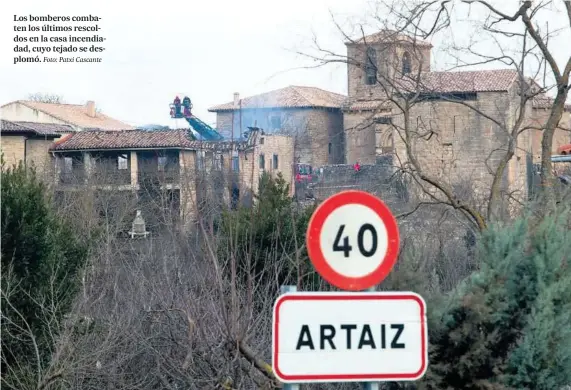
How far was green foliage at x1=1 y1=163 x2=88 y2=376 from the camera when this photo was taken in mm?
12117

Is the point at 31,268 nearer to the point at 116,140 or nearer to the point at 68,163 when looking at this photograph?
the point at 68,163

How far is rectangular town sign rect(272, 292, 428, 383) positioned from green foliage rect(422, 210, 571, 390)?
1504 millimetres

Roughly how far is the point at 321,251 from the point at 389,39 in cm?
1222

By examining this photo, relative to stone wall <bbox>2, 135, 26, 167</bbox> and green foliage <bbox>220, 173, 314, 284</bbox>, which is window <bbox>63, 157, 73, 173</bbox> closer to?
stone wall <bbox>2, 135, 26, 167</bbox>

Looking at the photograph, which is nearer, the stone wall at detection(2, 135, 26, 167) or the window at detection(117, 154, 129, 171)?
the stone wall at detection(2, 135, 26, 167)

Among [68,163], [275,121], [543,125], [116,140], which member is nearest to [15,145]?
[68,163]

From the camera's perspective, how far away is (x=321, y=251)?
4133mm

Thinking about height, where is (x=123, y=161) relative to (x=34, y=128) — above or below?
below

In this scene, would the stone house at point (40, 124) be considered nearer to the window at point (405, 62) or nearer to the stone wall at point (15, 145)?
the stone wall at point (15, 145)

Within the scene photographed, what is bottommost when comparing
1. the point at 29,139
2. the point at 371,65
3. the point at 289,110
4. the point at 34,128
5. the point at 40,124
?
the point at 29,139

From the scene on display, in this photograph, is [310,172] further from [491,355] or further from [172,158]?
[491,355]

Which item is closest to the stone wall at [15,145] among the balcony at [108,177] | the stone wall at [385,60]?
the balcony at [108,177]

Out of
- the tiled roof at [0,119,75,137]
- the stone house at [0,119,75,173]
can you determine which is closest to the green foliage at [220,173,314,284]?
the stone house at [0,119,75,173]

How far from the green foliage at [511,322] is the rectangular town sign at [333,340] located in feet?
4.93
